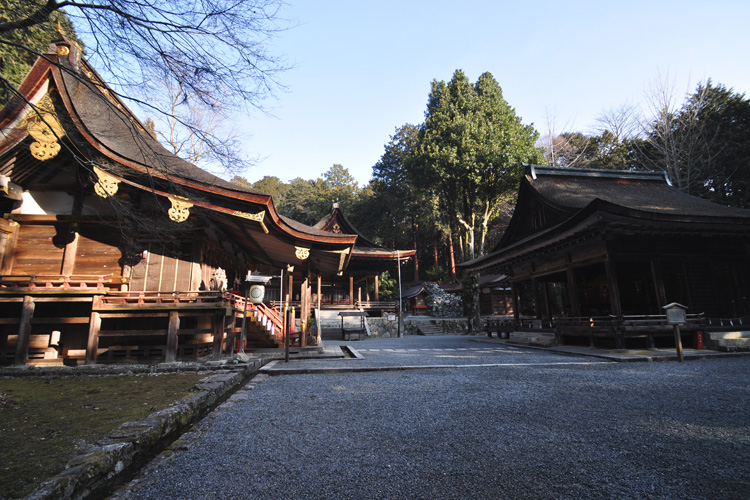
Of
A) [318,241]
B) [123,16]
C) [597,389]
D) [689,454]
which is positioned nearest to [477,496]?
[689,454]

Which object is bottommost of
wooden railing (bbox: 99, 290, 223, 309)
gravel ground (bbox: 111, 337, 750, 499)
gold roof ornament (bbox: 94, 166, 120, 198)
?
gravel ground (bbox: 111, 337, 750, 499)

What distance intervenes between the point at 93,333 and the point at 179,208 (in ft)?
11.3

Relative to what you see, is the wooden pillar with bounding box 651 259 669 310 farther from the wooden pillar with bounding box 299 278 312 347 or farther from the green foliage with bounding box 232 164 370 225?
the green foliage with bounding box 232 164 370 225

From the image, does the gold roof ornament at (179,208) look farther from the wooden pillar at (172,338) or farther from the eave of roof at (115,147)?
the wooden pillar at (172,338)

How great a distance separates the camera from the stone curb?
2148 millimetres

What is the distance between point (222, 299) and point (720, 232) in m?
13.9

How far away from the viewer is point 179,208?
7.52 metres

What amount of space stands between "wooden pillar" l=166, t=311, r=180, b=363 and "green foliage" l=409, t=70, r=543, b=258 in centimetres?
1864

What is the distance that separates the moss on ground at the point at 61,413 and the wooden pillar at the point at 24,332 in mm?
1131

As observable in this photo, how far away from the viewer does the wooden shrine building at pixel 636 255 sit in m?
9.54

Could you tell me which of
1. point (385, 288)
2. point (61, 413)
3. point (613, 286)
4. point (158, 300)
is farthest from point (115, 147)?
point (385, 288)

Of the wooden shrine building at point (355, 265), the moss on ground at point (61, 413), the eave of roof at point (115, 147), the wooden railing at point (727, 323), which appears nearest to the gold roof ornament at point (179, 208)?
the eave of roof at point (115, 147)

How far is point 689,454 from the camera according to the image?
2.83m

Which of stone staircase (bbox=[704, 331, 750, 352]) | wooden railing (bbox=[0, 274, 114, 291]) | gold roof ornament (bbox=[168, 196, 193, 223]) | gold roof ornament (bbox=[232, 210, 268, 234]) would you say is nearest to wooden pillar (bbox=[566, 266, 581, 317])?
stone staircase (bbox=[704, 331, 750, 352])
